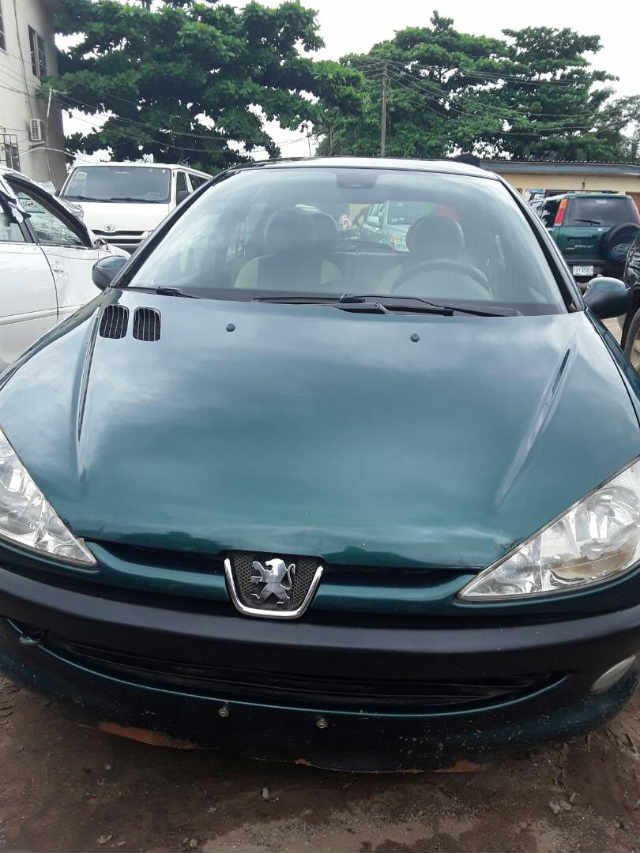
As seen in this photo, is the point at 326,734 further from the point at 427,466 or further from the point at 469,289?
the point at 469,289

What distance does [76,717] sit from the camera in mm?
1585

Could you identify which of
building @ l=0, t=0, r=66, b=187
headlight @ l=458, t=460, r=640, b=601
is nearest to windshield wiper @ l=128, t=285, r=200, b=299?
headlight @ l=458, t=460, r=640, b=601

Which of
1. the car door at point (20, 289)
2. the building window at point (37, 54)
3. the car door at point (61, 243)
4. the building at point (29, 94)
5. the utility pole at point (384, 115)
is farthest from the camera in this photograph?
the utility pole at point (384, 115)

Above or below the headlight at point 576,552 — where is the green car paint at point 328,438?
above

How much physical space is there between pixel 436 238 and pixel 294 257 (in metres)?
0.52

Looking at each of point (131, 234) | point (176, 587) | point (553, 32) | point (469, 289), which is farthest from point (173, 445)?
point (553, 32)

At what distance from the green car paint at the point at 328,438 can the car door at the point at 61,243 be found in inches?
101

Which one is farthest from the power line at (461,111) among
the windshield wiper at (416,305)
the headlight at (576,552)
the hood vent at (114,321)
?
the headlight at (576,552)

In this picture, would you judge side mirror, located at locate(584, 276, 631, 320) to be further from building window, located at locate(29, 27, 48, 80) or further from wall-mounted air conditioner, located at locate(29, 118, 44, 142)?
building window, located at locate(29, 27, 48, 80)

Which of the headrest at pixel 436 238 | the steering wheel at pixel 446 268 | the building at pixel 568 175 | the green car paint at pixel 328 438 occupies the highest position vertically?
the headrest at pixel 436 238

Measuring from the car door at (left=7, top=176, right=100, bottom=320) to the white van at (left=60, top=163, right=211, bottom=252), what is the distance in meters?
5.53

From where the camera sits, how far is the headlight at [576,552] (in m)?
1.38

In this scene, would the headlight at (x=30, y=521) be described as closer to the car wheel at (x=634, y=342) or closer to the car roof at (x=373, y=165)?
the car roof at (x=373, y=165)

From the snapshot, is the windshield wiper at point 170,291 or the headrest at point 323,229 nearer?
the windshield wiper at point 170,291
